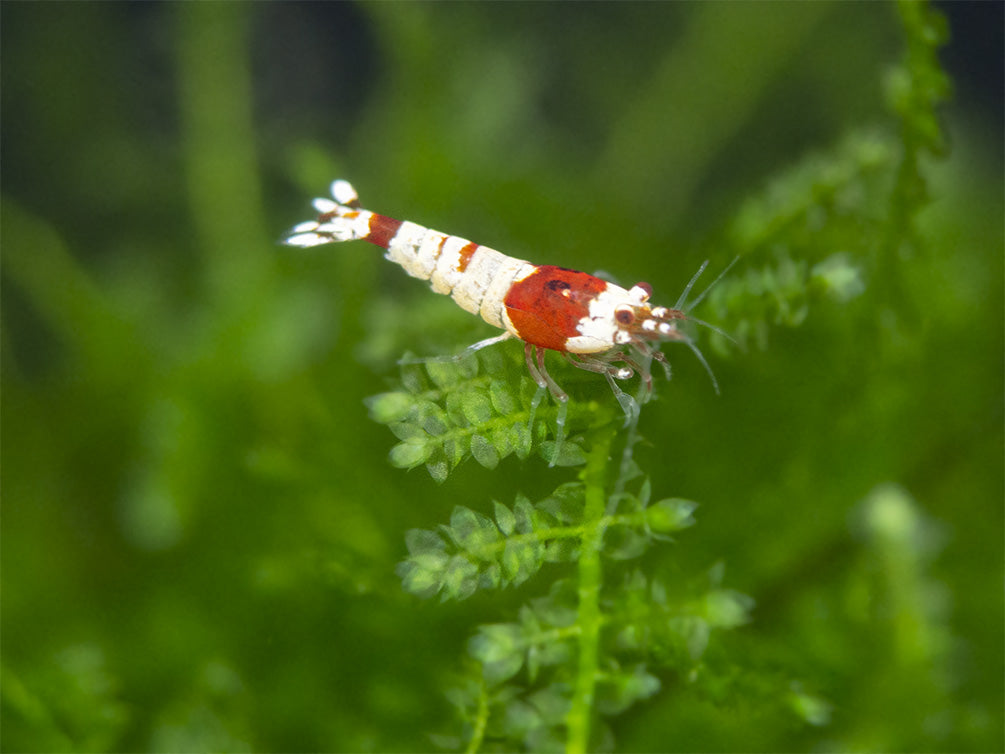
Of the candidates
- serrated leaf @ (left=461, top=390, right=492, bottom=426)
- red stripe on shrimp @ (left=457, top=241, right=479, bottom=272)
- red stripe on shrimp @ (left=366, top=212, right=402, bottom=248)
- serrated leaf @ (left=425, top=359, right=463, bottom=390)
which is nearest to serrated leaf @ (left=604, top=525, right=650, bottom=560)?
serrated leaf @ (left=461, top=390, right=492, bottom=426)

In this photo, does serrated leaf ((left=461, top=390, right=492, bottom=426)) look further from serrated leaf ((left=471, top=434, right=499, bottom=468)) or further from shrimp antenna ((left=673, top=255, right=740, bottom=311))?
shrimp antenna ((left=673, top=255, right=740, bottom=311))

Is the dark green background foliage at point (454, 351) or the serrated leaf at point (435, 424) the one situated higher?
the dark green background foliage at point (454, 351)

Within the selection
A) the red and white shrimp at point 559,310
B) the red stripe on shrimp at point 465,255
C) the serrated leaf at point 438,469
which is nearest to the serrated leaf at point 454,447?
the serrated leaf at point 438,469

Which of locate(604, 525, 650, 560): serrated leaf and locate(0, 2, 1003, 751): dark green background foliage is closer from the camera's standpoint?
locate(604, 525, 650, 560): serrated leaf

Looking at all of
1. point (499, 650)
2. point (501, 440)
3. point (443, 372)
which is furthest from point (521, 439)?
point (499, 650)

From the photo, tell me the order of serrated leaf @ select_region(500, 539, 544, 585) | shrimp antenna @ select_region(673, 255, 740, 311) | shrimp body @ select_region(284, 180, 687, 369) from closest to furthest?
serrated leaf @ select_region(500, 539, 544, 585), shrimp antenna @ select_region(673, 255, 740, 311), shrimp body @ select_region(284, 180, 687, 369)

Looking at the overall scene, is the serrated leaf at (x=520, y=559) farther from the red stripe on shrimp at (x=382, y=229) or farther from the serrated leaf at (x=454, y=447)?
the red stripe on shrimp at (x=382, y=229)

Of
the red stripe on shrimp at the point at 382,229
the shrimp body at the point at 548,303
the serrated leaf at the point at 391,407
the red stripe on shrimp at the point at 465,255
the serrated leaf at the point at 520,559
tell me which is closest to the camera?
the serrated leaf at the point at 520,559
